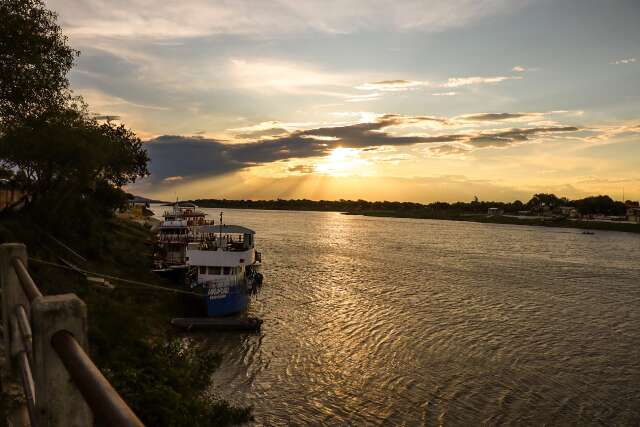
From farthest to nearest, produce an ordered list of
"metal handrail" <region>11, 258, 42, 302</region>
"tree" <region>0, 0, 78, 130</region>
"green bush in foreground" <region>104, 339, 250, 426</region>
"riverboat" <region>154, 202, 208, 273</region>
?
"riverboat" <region>154, 202, 208, 273</region> < "tree" <region>0, 0, 78, 130</region> < "green bush in foreground" <region>104, 339, 250, 426</region> < "metal handrail" <region>11, 258, 42, 302</region>

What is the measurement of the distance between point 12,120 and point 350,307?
87.6ft

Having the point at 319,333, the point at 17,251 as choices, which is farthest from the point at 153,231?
the point at 17,251

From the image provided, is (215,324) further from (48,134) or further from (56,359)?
(56,359)

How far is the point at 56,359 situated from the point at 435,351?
27.6m

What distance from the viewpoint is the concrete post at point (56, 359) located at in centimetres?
233

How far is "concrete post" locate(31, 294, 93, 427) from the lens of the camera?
7.64 ft

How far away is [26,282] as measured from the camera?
3.53 metres

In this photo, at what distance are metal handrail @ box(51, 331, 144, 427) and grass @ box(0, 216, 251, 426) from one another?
29.1 ft

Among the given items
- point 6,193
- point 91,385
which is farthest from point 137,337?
point 6,193

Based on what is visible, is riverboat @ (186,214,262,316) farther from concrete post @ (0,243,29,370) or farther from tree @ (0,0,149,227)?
concrete post @ (0,243,29,370)

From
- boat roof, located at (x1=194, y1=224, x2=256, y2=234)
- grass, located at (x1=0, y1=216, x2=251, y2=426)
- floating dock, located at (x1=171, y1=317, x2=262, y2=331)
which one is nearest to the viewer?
grass, located at (x1=0, y1=216, x2=251, y2=426)

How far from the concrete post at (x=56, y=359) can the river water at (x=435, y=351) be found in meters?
17.6

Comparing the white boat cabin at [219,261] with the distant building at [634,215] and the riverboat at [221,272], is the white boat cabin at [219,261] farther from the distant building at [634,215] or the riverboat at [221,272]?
the distant building at [634,215]

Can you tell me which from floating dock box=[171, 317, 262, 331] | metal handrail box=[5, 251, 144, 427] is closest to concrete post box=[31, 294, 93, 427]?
metal handrail box=[5, 251, 144, 427]
